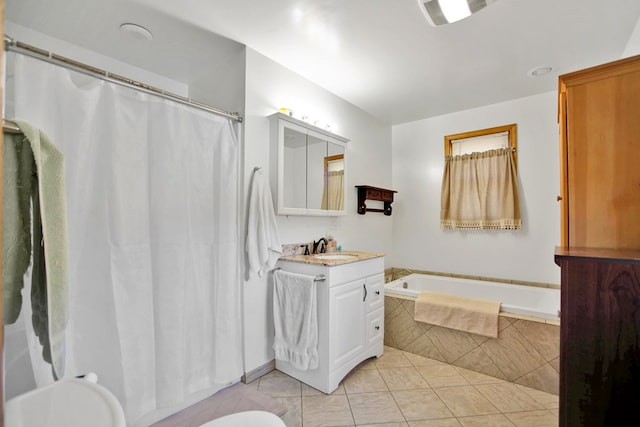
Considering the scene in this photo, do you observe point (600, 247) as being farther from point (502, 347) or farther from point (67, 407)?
point (67, 407)

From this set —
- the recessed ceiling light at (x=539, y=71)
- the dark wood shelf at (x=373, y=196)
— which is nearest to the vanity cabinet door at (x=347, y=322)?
the dark wood shelf at (x=373, y=196)

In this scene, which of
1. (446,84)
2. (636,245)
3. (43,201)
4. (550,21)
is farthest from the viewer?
(446,84)

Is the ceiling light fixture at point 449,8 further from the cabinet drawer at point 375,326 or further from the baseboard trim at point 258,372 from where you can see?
the baseboard trim at point 258,372

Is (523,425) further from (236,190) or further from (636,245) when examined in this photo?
(236,190)

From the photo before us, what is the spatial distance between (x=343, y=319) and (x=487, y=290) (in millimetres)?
1952

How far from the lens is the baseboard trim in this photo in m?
2.14

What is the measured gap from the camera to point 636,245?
1.19 m

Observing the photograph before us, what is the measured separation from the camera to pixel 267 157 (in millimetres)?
2348

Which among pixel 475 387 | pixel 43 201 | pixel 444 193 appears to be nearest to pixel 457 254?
pixel 444 193

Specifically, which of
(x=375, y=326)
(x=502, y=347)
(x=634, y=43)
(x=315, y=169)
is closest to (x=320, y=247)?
(x=315, y=169)

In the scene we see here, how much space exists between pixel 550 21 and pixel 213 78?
250 centimetres

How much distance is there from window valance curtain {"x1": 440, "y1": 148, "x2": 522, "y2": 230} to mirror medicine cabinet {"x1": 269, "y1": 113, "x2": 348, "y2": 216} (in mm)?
1452

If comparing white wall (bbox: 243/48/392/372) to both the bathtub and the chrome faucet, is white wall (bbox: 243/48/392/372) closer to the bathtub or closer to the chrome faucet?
the chrome faucet

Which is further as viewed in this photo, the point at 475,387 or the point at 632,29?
the point at 475,387
